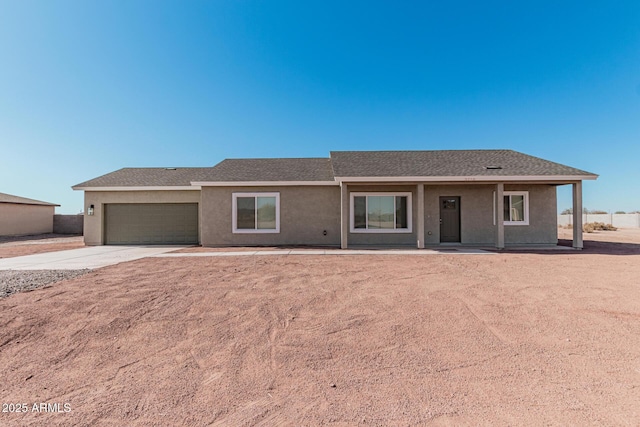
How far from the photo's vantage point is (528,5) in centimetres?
1239

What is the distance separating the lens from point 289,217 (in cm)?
1160

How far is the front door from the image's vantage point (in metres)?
11.7

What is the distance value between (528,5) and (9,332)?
20104 mm

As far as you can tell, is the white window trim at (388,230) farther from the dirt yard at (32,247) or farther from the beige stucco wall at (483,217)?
the dirt yard at (32,247)

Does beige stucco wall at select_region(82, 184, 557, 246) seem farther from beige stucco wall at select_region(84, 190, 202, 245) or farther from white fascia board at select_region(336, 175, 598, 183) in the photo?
beige stucco wall at select_region(84, 190, 202, 245)

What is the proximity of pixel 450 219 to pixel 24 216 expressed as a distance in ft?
91.5

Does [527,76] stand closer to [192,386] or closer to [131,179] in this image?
[192,386]

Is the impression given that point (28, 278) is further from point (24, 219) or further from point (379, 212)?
point (24, 219)

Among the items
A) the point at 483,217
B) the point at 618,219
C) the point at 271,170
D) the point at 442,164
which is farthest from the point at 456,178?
the point at 618,219

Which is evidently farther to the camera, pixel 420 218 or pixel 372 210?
pixel 372 210

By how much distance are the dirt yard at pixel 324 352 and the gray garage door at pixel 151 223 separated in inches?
297

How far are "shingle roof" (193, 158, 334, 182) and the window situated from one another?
5.85ft

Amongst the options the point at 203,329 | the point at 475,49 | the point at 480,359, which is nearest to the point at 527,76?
the point at 475,49

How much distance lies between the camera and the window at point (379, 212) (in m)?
11.7
